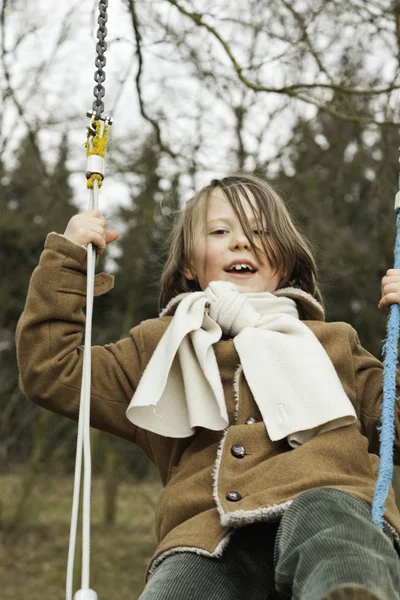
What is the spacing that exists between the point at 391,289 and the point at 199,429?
1.73ft

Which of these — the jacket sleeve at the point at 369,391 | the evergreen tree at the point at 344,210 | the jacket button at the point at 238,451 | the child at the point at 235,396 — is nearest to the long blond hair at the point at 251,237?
the child at the point at 235,396

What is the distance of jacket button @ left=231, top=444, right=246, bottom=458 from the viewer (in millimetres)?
1650

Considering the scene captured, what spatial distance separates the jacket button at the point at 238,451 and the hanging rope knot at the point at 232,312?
1.01 feet

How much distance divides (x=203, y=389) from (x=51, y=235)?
1.69ft

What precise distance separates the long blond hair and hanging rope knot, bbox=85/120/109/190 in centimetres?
38

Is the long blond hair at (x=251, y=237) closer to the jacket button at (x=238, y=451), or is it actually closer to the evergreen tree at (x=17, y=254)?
the jacket button at (x=238, y=451)

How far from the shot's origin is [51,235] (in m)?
→ 1.88

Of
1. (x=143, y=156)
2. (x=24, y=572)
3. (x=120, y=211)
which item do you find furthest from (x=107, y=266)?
(x=24, y=572)

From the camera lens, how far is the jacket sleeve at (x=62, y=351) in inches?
72.1

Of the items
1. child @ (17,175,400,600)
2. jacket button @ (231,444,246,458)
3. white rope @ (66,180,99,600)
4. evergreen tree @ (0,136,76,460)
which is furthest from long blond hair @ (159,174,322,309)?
evergreen tree @ (0,136,76,460)

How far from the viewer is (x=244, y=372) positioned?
175 cm

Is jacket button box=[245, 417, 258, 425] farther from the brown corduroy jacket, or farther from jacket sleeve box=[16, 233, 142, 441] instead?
jacket sleeve box=[16, 233, 142, 441]

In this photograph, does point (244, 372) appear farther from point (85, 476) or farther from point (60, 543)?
point (60, 543)

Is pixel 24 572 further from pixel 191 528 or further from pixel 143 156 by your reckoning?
pixel 191 528
